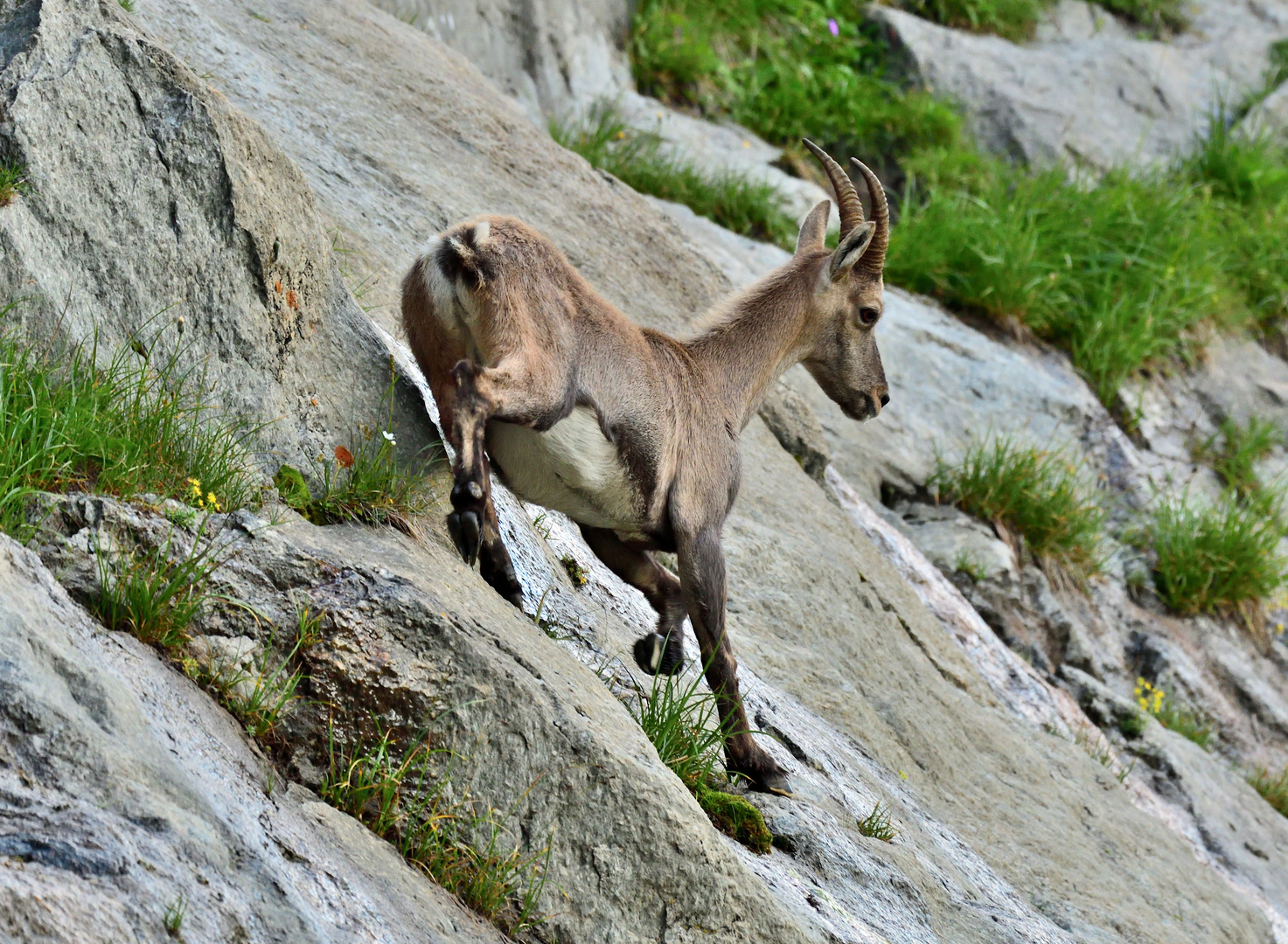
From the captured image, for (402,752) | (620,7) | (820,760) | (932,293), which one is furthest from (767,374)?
(620,7)

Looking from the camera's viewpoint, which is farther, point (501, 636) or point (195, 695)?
point (501, 636)

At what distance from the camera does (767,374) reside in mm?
5418

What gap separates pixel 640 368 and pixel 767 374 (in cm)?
99

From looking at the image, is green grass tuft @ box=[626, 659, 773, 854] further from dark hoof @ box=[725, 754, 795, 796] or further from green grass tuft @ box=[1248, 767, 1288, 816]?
green grass tuft @ box=[1248, 767, 1288, 816]

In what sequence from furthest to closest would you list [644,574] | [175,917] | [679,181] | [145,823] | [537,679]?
1. [679,181]
2. [644,574]
3. [537,679]
4. [145,823]
5. [175,917]

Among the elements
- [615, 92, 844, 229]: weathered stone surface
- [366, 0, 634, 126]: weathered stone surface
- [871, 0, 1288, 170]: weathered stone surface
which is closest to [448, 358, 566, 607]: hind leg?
[366, 0, 634, 126]: weathered stone surface

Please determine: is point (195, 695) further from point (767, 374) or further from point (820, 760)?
point (767, 374)


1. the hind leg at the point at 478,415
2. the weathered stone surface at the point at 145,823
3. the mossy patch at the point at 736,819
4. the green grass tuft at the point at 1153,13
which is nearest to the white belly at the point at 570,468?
the hind leg at the point at 478,415

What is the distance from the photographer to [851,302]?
5.66 meters

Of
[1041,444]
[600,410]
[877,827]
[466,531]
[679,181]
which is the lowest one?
[1041,444]

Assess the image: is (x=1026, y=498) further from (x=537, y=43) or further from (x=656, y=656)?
(x=656, y=656)

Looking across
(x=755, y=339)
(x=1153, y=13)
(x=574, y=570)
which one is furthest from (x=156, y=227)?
(x=1153, y=13)

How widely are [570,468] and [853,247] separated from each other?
1.87 meters

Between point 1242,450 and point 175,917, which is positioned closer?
point 175,917
